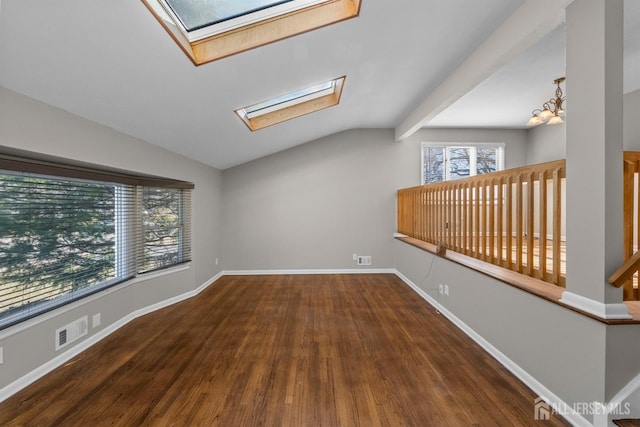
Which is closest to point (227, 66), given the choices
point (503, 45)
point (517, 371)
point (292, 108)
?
A: point (292, 108)

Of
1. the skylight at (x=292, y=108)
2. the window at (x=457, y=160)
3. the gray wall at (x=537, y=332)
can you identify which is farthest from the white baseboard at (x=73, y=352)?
the window at (x=457, y=160)

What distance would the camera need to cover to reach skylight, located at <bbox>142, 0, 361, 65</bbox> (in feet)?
6.86

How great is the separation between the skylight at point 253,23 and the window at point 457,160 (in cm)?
419

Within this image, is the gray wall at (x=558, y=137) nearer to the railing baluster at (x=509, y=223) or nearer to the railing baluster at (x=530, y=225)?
the railing baluster at (x=509, y=223)

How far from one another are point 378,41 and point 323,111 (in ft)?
5.55

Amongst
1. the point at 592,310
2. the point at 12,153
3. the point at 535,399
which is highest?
the point at 12,153

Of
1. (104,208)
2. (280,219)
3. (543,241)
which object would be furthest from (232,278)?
(543,241)

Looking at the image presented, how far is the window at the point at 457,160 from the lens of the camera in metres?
5.91

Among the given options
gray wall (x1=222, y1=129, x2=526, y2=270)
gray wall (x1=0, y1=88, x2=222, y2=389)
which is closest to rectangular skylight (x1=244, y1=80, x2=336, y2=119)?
gray wall (x1=0, y1=88, x2=222, y2=389)

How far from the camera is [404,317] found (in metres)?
3.41

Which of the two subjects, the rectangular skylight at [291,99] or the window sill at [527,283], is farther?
the rectangular skylight at [291,99]

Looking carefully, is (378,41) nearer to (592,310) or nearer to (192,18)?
(192,18)

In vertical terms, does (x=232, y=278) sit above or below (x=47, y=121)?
below

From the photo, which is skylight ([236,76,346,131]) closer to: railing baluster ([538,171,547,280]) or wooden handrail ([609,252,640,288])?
railing baluster ([538,171,547,280])
